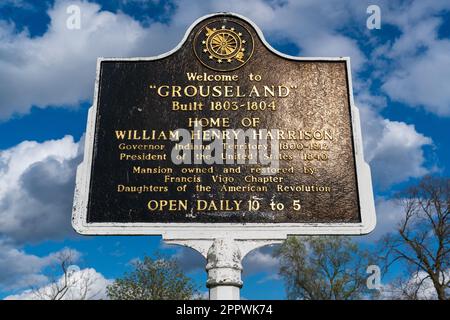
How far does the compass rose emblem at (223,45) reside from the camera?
327 inches

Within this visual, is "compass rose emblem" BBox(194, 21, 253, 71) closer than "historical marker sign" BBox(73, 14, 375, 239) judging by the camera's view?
No

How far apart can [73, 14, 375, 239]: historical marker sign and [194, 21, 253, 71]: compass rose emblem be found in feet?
0.07

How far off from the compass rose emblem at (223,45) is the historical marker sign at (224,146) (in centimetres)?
2

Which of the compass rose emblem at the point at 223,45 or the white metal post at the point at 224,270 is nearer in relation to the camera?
the white metal post at the point at 224,270

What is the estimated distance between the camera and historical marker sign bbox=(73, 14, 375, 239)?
7.36 m

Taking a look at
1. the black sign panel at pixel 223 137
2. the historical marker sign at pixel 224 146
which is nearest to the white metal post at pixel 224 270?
the historical marker sign at pixel 224 146

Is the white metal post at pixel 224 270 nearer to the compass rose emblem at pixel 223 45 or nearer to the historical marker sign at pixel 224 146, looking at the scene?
the historical marker sign at pixel 224 146

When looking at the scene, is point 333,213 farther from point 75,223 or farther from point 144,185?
point 75,223

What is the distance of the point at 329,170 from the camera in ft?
25.1

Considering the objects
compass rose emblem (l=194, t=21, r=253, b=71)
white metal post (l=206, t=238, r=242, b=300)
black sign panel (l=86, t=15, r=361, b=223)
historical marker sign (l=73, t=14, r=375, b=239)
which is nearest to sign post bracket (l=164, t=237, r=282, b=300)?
white metal post (l=206, t=238, r=242, b=300)

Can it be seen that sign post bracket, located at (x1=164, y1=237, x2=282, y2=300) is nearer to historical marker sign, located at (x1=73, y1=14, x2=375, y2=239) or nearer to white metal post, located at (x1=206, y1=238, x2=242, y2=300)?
white metal post, located at (x1=206, y1=238, x2=242, y2=300)

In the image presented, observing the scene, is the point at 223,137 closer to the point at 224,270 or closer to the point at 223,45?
the point at 223,45

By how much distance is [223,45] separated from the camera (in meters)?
8.46

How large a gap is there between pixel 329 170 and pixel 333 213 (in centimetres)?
69
